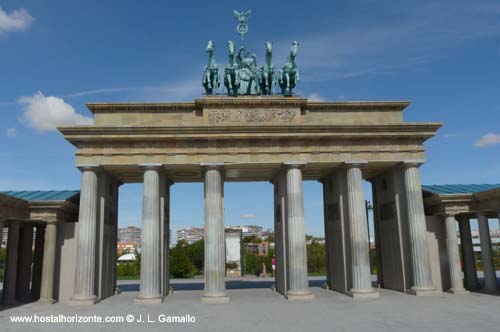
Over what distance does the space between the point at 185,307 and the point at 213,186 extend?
9169 mm

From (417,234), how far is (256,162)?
45.4 ft

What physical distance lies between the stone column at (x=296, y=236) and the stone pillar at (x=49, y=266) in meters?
18.1

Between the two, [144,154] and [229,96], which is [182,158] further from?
[229,96]

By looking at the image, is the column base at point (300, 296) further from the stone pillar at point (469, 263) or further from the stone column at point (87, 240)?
the stone pillar at point (469, 263)

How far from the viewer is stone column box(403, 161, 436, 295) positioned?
30.8 m

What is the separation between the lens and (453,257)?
32281mm

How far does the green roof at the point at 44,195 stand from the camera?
32.3 m

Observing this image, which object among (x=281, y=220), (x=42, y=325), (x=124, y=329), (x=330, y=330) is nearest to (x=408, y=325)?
(x=330, y=330)

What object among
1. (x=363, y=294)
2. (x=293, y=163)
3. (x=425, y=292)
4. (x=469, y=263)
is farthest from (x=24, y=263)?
(x=469, y=263)

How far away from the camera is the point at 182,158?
3167 cm

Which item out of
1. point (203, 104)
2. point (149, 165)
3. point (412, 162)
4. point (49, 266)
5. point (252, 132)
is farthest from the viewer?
point (203, 104)

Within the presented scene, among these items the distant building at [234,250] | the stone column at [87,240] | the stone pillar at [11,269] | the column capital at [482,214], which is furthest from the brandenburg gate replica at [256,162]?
the distant building at [234,250]

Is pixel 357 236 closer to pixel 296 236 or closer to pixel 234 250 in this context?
pixel 296 236

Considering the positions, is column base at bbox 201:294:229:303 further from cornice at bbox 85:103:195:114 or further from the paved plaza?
cornice at bbox 85:103:195:114
